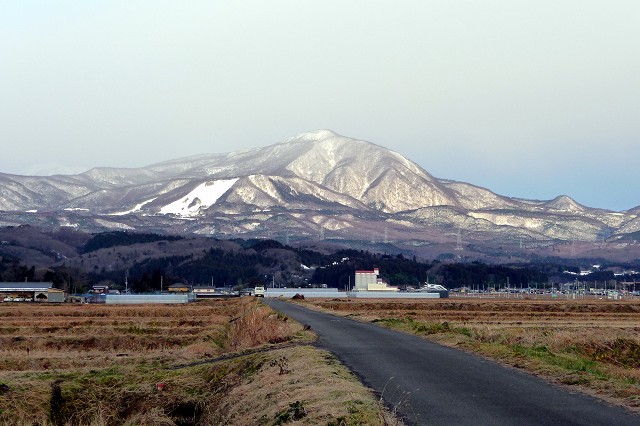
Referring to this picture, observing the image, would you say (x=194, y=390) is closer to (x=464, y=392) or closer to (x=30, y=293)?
(x=464, y=392)

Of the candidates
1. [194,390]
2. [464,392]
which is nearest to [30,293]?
[194,390]

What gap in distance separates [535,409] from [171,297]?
126 meters

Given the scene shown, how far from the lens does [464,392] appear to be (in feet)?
61.9

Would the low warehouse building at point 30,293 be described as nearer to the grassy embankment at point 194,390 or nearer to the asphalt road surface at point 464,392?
the grassy embankment at point 194,390

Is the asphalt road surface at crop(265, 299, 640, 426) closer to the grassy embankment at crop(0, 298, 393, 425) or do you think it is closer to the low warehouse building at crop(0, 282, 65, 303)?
the grassy embankment at crop(0, 298, 393, 425)

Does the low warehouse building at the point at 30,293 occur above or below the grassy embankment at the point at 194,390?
above

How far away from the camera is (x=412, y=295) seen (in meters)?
181

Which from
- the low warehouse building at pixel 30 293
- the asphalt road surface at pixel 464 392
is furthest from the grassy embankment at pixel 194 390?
the low warehouse building at pixel 30 293

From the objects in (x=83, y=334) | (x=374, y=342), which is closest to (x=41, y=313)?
(x=83, y=334)

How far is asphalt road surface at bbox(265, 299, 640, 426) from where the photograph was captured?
51.6ft

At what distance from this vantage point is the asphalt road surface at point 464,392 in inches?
619

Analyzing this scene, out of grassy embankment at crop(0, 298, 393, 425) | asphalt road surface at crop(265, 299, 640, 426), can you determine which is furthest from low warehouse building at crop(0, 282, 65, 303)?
asphalt road surface at crop(265, 299, 640, 426)

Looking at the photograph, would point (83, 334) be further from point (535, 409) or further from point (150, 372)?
point (535, 409)

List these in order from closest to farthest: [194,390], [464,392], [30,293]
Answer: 1. [464,392]
2. [194,390]
3. [30,293]
